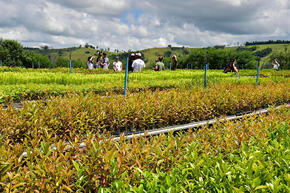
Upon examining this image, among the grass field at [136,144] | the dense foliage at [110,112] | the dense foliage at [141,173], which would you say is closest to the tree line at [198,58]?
the dense foliage at [110,112]

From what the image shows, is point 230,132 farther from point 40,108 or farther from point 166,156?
point 40,108

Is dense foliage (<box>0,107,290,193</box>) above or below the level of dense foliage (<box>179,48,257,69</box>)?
below

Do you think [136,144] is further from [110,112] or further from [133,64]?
[133,64]

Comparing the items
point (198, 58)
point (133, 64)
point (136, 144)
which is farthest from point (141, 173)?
point (198, 58)

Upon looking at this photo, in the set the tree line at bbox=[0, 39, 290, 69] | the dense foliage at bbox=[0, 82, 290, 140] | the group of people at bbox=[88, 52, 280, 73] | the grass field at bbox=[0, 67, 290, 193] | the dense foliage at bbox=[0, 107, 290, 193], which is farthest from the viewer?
the tree line at bbox=[0, 39, 290, 69]

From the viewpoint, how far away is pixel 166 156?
3051mm

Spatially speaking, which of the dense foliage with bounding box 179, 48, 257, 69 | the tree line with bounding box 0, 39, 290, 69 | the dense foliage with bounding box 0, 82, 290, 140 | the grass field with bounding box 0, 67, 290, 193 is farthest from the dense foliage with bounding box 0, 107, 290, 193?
the dense foliage with bounding box 179, 48, 257, 69

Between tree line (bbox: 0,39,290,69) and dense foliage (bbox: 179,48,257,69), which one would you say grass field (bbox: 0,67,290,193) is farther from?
dense foliage (bbox: 179,48,257,69)

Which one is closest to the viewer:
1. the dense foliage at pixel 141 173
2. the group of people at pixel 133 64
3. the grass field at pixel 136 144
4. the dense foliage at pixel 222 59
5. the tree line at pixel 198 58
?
the dense foliage at pixel 141 173

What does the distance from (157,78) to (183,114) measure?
7969 millimetres

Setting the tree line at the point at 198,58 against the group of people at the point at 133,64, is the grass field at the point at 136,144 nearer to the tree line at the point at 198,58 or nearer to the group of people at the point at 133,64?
the group of people at the point at 133,64

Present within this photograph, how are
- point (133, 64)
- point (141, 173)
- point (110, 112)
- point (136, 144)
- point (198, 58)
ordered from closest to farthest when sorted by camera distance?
1. point (141, 173)
2. point (136, 144)
3. point (110, 112)
4. point (133, 64)
5. point (198, 58)

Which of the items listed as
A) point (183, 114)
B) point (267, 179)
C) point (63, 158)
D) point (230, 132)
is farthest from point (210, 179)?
point (183, 114)

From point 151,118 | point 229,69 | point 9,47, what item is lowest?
point 151,118
